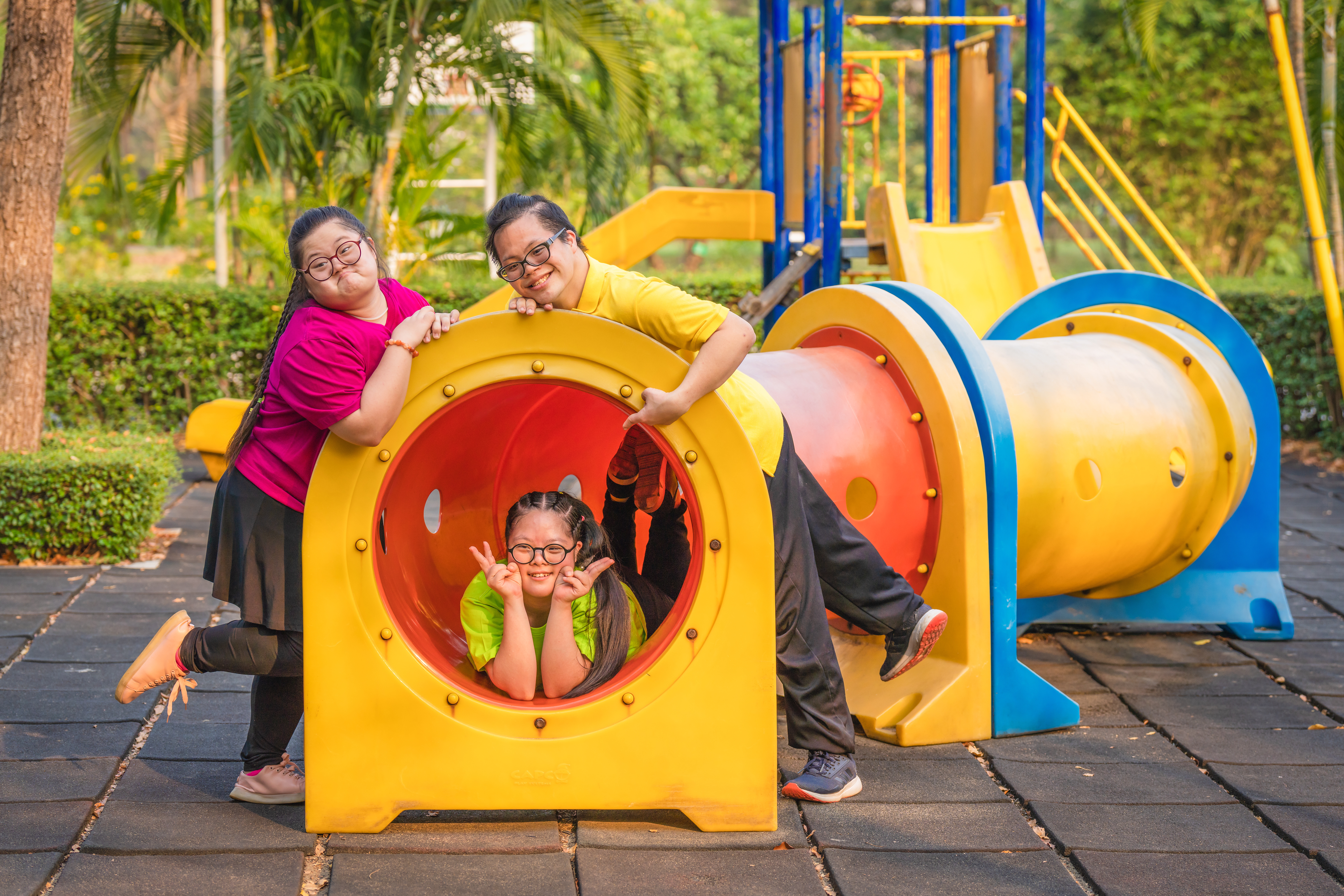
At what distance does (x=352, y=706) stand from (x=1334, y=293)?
5.98 metres

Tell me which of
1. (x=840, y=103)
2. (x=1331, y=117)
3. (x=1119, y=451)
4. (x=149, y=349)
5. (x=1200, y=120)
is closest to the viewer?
(x=1119, y=451)

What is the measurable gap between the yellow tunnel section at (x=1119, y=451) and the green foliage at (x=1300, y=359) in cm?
523

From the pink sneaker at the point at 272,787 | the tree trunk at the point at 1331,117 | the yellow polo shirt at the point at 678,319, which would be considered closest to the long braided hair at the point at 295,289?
the yellow polo shirt at the point at 678,319

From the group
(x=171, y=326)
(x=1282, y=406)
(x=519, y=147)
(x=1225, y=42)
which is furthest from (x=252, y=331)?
(x=1225, y=42)

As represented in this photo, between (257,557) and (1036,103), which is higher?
(1036,103)

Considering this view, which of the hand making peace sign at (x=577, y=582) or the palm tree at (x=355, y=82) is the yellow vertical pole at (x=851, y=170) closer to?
the palm tree at (x=355, y=82)

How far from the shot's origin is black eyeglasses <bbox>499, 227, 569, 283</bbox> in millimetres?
2803

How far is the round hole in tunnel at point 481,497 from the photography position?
2883 mm

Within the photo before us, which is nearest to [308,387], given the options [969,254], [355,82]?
[969,254]

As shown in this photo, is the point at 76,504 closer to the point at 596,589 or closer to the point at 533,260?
the point at 596,589

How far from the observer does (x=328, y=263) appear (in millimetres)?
2746

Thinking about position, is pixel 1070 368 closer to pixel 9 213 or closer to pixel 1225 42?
pixel 9 213

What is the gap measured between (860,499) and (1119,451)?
93cm

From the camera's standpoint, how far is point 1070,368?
4.09 metres
